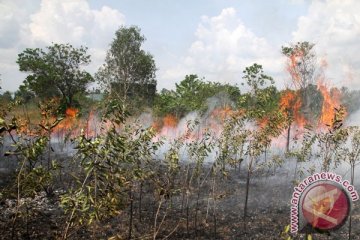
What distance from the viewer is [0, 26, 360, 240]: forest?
6.71 metres

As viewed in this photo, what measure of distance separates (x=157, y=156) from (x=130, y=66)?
1073 inches

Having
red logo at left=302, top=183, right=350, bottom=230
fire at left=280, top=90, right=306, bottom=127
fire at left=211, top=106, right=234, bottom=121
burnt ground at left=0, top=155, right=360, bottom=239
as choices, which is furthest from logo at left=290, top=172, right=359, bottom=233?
fire at left=280, top=90, right=306, bottom=127

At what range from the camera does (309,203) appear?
1037 cm

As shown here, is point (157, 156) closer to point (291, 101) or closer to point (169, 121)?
point (291, 101)

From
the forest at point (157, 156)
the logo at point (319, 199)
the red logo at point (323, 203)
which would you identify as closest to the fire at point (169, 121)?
the forest at point (157, 156)

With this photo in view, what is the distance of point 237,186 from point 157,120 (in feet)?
95.3

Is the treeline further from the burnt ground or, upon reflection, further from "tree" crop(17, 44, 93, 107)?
the burnt ground

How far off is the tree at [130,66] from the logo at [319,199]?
122ft

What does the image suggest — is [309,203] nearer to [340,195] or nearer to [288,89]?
[340,195]

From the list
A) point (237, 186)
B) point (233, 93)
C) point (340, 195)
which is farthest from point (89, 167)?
point (233, 93)

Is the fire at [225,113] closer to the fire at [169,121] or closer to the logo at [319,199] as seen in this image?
the logo at [319,199]

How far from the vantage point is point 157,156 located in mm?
22797

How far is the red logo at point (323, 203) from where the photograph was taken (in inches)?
401

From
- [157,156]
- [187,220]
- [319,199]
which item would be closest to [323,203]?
[319,199]
